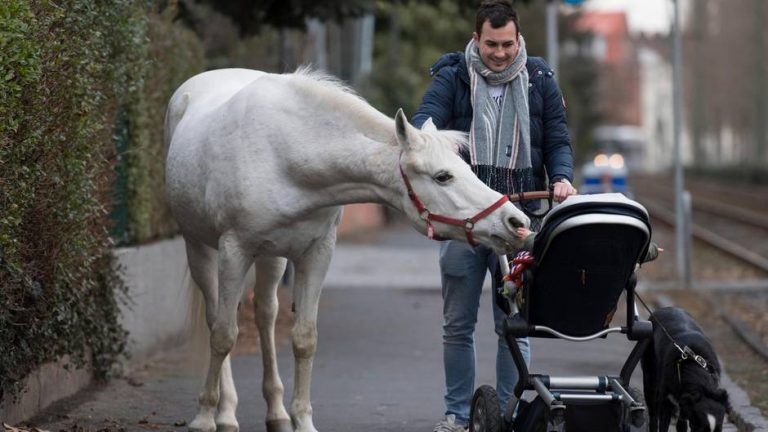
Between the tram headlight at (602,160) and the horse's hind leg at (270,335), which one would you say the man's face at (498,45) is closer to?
the horse's hind leg at (270,335)

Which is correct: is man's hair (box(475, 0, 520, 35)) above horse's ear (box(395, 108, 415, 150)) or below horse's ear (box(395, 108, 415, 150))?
above

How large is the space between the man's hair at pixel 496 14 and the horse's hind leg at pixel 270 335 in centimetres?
183

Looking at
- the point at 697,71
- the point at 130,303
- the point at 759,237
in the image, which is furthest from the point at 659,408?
the point at 697,71

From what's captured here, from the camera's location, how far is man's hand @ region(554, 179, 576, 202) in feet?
22.5

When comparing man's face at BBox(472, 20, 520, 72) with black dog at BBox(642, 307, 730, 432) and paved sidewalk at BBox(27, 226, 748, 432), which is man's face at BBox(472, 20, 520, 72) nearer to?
black dog at BBox(642, 307, 730, 432)

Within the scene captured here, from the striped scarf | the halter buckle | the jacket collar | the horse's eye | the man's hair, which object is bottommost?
the halter buckle

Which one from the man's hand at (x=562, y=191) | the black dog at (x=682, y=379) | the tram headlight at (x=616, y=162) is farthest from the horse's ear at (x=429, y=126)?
the tram headlight at (x=616, y=162)

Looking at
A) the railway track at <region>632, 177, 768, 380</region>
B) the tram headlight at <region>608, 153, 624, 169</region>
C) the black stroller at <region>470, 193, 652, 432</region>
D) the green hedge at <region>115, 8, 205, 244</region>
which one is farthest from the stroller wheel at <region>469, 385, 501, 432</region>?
the tram headlight at <region>608, 153, 624, 169</region>

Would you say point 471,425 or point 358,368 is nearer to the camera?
point 471,425

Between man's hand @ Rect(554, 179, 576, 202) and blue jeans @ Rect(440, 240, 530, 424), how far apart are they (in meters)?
0.75

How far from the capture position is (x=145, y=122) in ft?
36.9

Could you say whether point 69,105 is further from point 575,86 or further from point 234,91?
point 575,86

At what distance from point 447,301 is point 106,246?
266cm

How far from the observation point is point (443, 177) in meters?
6.62
